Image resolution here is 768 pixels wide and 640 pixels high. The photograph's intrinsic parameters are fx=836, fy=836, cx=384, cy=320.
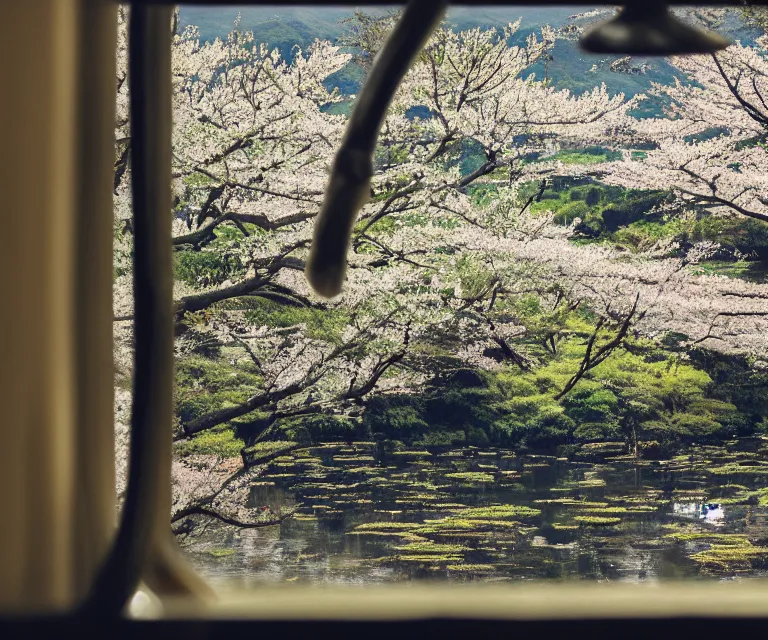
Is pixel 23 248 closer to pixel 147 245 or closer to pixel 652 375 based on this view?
pixel 147 245

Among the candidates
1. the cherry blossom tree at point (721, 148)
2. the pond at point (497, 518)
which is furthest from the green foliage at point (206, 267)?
the cherry blossom tree at point (721, 148)

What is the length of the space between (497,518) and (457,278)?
2.16m

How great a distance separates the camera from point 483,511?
6.31 meters

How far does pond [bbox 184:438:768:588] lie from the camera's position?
601cm

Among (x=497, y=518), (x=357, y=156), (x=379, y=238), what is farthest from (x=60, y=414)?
(x=497, y=518)

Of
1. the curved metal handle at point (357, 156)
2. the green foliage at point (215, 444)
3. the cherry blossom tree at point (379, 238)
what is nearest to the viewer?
the curved metal handle at point (357, 156)

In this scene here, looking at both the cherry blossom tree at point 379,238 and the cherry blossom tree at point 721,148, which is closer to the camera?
the cherry blossom tree at point 379,238

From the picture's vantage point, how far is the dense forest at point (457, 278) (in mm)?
4738

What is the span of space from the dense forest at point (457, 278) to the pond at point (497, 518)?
2.1 inches

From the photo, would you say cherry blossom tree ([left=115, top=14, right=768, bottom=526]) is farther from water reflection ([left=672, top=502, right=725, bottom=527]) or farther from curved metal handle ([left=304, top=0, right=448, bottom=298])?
curved metal handle ([left=304, top=0, right=448, bottom=298])

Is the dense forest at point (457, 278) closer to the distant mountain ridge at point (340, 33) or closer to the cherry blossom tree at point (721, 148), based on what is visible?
the cherry blossom tree at point (721, 148)

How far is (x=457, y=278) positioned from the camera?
505 centimetres

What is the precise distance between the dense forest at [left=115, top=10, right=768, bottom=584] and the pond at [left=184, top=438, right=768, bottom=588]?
53 millimetres

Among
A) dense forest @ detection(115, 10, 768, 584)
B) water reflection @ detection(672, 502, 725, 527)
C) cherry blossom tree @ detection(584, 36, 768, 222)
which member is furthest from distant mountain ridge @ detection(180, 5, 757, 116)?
water reflection @ detection(672, 502, 725, 527)
